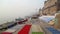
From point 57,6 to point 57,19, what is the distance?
260 centimetres

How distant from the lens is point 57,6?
18.6 ft

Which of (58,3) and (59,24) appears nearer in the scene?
(59,24)

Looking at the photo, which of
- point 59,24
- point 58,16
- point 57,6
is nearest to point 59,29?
point 59,24

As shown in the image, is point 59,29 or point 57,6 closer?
point 59,29

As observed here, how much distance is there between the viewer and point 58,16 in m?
3.22

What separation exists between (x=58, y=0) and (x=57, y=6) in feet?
0.89

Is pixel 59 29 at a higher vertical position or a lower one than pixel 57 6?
lower

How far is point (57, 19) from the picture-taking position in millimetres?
3180

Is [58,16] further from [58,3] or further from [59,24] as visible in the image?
[58,3]

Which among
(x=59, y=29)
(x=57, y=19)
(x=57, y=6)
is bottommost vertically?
(x=59, y=29)

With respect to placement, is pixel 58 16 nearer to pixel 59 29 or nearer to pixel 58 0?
pixel 59 29

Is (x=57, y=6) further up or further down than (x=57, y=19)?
further up

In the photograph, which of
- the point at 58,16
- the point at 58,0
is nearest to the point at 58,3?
the point at 58,0

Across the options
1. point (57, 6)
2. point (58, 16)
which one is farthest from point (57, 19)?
point (57, 6)
